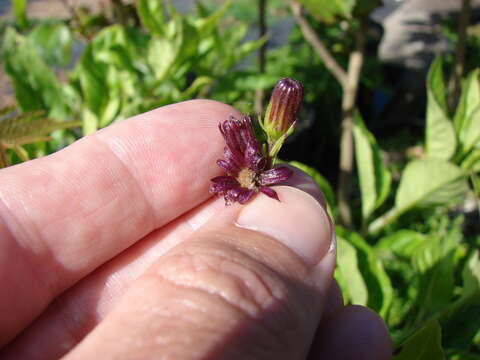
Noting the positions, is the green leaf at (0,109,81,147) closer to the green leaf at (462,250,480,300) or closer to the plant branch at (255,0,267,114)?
the plant branch at (255,0,267,114)

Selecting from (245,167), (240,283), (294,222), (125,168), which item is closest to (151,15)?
(125,168)

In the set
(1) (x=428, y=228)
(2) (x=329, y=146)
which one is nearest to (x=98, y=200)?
(1) (x=428, y=228)

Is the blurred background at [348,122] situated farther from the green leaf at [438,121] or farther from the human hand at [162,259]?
the human hand at [162,259]

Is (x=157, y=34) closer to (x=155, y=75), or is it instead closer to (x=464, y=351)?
(x=155, y=75)

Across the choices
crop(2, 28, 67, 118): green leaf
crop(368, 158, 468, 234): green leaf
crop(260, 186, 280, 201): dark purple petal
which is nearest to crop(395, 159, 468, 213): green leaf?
crop(368, 158, 468, 234): green leaf

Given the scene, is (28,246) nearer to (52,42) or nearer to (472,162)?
(52,42)

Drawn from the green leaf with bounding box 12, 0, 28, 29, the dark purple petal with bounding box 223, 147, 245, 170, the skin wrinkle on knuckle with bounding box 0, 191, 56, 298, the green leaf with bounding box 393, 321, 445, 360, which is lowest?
the green leaf with bounding box 393, 321, 445, 360
